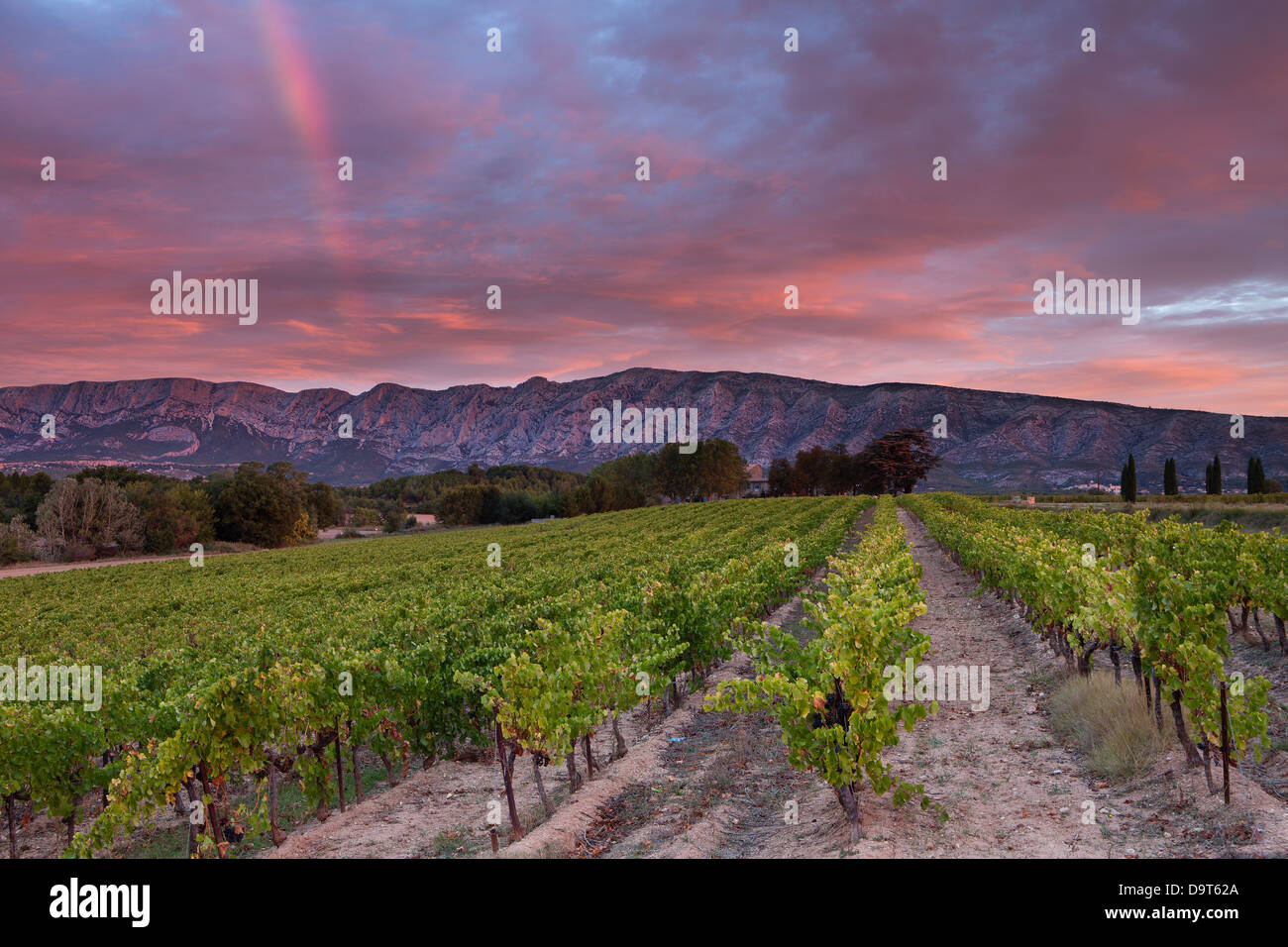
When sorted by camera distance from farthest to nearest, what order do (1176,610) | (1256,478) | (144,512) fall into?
(144,512) < (1256,478) < (1176,610)

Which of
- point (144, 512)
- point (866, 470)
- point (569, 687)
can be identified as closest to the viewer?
point (569, 687)

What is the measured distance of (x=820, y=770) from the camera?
22.6 feet

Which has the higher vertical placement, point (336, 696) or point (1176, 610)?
point (1176, 610)

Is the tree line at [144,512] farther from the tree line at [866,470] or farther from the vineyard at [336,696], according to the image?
the tree line at [866,470]

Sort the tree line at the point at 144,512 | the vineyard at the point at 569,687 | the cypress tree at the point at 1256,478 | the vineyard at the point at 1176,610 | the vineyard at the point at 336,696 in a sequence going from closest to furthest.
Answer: the vineyard at the point at 1176,610 → the vineyard at the point at 569,687 → the vineyard at the point at 336,696 → the cypress tree at the point at 1256,478 → the tree line at the point at 144,512

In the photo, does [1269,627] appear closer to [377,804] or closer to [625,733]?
[625,733]

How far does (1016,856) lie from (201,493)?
93.5 m

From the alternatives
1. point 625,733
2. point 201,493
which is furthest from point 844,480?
point 625,733

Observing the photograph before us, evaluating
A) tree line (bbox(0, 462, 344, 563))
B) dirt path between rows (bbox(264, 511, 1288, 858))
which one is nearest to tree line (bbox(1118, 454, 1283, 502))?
dirt path between rows (bbox(264, 511, 1288, 858))

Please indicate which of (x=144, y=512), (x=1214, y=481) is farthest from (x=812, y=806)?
(x=144, y=512)

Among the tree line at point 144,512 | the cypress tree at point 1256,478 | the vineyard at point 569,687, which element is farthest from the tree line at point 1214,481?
the tree line at point 144,512

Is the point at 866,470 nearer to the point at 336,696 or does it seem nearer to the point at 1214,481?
the point at 1214,481

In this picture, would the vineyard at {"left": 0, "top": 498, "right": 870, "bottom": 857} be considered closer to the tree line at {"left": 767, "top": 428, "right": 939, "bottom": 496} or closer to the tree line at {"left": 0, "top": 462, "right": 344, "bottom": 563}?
the tree line at {"left": 0, "top": 462, "right": 344, "bottom": 563}
